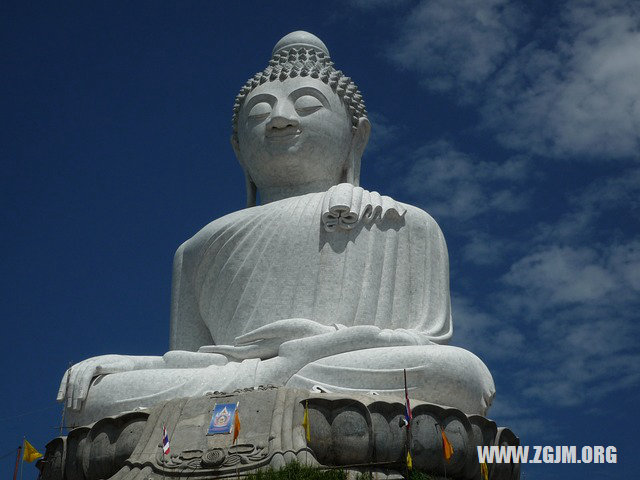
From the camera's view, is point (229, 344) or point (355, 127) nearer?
point (229, 344)

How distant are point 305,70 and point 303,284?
109 inches

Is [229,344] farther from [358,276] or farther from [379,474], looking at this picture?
[379,474]

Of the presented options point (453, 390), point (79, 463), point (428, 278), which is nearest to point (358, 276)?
point (428, 278)

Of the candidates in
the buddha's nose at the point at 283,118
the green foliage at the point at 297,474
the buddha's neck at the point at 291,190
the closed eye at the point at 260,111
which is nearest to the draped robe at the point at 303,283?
the buddha's neck at the point at 291,190

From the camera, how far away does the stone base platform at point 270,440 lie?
8914 mm

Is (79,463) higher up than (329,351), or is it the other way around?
(329,351)

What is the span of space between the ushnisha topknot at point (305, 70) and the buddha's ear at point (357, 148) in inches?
3.2

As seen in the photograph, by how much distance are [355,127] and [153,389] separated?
171 inches

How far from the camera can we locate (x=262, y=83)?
13008 mm

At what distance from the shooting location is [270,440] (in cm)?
891

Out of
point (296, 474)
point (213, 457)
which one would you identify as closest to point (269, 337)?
point (213, 457)

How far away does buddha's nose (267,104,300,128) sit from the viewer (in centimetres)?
1248

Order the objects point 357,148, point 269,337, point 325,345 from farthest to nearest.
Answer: point 357,148
point 269,337
point 325,345

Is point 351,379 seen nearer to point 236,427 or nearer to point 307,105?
point 236,427
